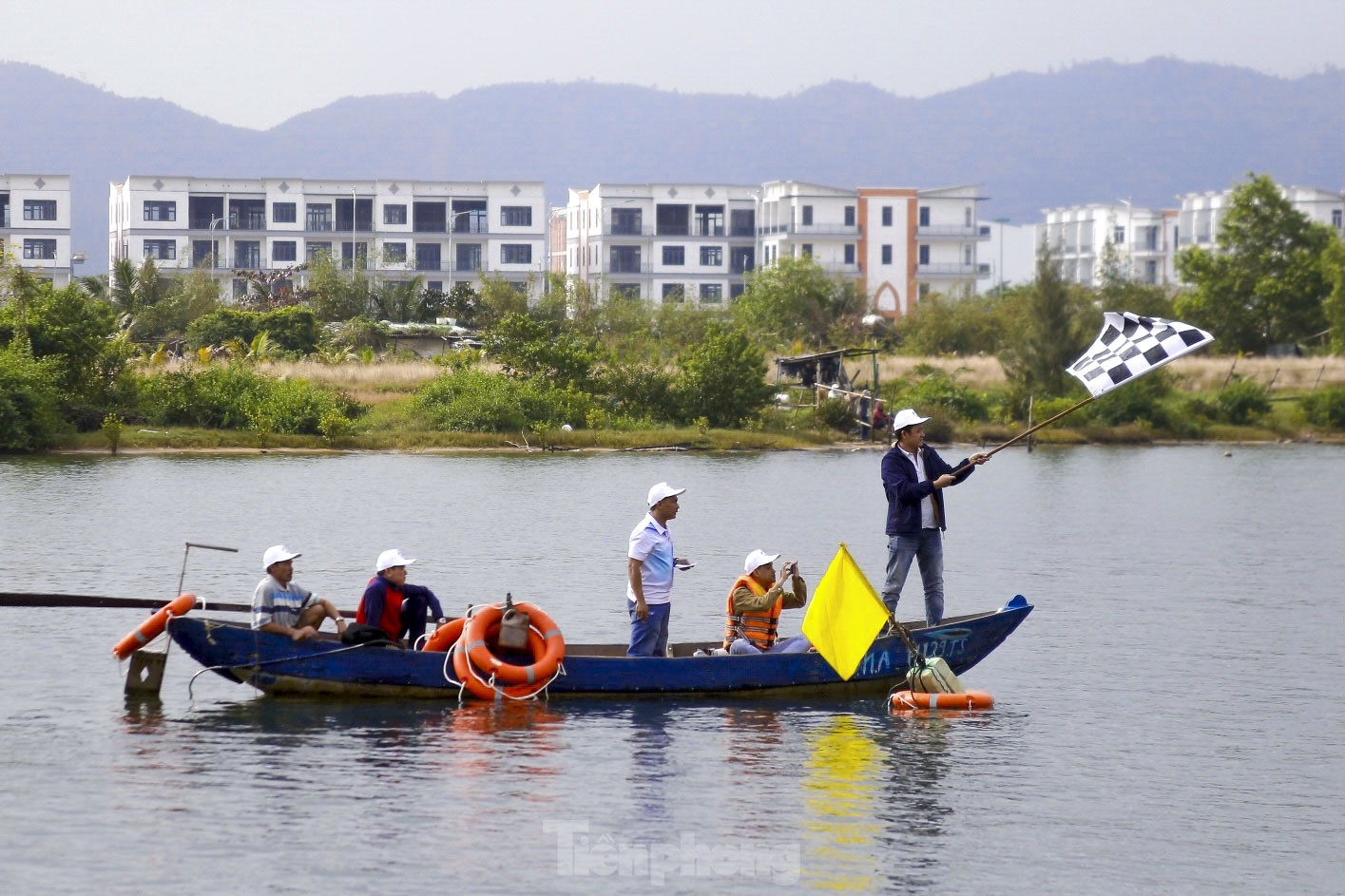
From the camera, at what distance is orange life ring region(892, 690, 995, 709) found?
56.8ft

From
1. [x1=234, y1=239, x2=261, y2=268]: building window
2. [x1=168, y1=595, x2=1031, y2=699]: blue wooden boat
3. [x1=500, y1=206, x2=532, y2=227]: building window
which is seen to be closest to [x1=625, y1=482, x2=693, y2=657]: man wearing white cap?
[x1=168, y1=595, x2=1031, y2=699]: blue wooden boat

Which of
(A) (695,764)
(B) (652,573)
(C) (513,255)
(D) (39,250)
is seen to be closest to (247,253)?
(D) (39,250)

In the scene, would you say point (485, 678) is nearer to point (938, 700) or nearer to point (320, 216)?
point (938, 700)

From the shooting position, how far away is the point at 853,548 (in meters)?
33.3

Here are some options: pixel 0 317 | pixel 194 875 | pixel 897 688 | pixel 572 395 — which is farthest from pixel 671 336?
pixel 194 875

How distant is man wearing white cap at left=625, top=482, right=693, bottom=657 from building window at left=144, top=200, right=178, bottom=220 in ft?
369

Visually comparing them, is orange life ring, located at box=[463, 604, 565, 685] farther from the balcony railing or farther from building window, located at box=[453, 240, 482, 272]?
the balcony railing

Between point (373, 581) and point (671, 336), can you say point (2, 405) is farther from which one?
point (671, 336)

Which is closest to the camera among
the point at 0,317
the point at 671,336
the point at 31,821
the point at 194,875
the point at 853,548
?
the point at 194,875

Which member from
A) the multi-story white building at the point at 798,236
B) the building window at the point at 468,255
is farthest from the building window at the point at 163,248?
the multi-story white building at the point at 798,236

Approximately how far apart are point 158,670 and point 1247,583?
712 inches

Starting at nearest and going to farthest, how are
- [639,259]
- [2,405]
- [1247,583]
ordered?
[1247,583] → [2,405] → [639,259]

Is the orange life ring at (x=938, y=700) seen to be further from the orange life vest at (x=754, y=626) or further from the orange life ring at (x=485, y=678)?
the orange life ring at (x=485, y=678)

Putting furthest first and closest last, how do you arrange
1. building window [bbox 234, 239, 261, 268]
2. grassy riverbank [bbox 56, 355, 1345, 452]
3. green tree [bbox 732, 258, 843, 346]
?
1. building window [bbox 234, 239, 261, 268]
2. green tree [bbox 732, 258, 843, 346]
3. grassy riverbank [bbox 56, 355, 1345, 452]
